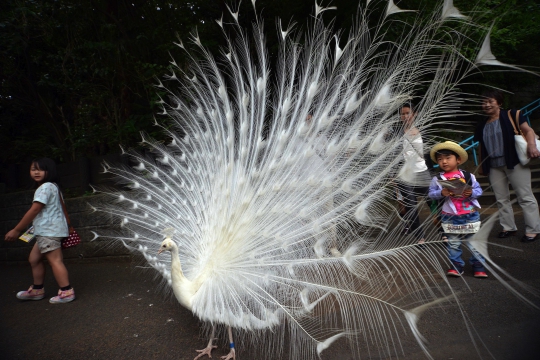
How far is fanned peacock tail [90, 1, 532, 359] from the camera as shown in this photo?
2.33 metres

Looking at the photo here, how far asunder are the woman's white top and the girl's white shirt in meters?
3.59

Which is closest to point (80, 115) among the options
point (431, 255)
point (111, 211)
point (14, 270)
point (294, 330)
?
point (14, 270)

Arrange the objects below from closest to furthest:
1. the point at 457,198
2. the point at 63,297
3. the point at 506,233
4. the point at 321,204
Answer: the point at 321,204
the point at 457,198
the point at 63,297
the point at 506,233

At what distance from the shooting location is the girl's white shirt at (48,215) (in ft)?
12.6

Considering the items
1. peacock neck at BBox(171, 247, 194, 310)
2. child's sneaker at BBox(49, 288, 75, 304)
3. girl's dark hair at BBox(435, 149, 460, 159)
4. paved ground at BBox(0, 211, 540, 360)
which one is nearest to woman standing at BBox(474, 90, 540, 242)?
paved ground at BBox(0, 211, 540, 360)

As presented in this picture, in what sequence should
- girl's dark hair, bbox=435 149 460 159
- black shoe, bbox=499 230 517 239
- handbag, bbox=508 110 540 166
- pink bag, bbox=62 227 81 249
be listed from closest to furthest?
girl's dark hair, bbox=435 149 460 159
pink bag, bbox=62 227 81 249
handbag, bbox=508 110 540 166
black shoe, bbox=499 230 517 239

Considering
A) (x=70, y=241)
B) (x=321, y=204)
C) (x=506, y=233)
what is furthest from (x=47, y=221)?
(x=506, y=233)

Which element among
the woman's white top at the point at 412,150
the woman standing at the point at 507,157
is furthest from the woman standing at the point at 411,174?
the woman standing at the point at 507,157

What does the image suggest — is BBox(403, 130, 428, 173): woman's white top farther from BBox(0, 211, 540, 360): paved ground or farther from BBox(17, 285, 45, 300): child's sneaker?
BBox(17, 285, 45, 300): child's sneaker

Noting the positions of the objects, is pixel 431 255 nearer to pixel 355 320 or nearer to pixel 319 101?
pixel 355 320

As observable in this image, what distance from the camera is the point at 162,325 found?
3.33m

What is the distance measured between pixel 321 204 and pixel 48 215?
305 cm

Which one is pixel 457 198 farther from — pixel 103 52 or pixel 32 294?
pixel 103 52

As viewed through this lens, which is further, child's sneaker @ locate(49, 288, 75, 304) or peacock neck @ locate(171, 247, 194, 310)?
child's sneaker @ locate(49, 288, 75, 304)
